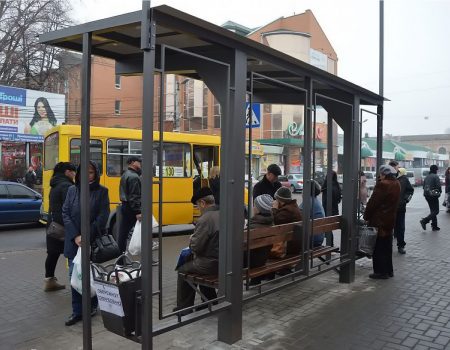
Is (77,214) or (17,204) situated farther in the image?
(17,204)

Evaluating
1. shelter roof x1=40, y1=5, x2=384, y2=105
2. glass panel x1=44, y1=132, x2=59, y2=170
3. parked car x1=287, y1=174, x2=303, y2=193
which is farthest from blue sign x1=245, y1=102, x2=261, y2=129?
parked car x1=287, y1=174, x2=303, y2=193

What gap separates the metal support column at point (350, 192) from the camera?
6.91m

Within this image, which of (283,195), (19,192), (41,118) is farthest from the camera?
(41,118)

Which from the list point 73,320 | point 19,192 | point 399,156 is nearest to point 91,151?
point 19,192

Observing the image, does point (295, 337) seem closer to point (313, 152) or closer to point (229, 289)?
point (229, 289)

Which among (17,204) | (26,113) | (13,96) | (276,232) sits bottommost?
(17,204)

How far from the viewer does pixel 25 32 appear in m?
28.0

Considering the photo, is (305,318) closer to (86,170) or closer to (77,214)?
(77,214)

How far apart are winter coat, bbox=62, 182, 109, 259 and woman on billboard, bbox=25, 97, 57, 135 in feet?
75.4

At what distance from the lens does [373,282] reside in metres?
6.96

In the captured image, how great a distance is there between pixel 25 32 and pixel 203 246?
2764cm

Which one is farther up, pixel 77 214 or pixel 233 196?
pixel 233 196

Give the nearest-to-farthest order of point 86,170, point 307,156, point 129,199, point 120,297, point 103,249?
1. point 120,297
2. point 86,170
3. point 103,249
4. point 307,156
5. point 129,199

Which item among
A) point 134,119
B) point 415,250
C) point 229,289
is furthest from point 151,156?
point 134,119
